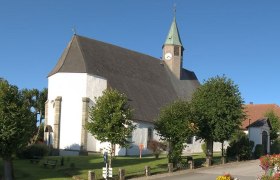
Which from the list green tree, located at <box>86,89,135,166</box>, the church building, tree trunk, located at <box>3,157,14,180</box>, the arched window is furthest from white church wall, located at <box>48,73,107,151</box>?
tree trunk, located at <box>3,157,14,180</box>

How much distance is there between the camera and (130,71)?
5794 centimetres

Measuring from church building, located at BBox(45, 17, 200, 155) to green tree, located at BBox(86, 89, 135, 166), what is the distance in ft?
48.1

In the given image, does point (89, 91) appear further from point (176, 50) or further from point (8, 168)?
point (8, 168)

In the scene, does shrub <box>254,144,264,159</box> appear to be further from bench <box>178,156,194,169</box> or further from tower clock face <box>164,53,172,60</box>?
tower clock face <box>164,53,172,60</box>

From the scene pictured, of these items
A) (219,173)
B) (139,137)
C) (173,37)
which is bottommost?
(219,173)

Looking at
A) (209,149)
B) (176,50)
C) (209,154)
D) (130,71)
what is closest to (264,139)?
(209,149)

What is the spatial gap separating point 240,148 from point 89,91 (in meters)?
17.5

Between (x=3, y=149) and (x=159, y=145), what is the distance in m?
24.3

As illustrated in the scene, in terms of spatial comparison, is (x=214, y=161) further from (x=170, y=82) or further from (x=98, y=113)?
(x=170, y=82)

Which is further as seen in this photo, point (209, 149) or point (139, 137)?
point (139, 137)

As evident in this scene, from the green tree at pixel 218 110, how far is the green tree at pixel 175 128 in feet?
16.5

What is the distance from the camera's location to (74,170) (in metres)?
33.6

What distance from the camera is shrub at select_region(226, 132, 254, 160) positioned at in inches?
1775

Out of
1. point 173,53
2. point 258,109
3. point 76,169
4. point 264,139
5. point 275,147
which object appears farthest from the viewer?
point 258,109
